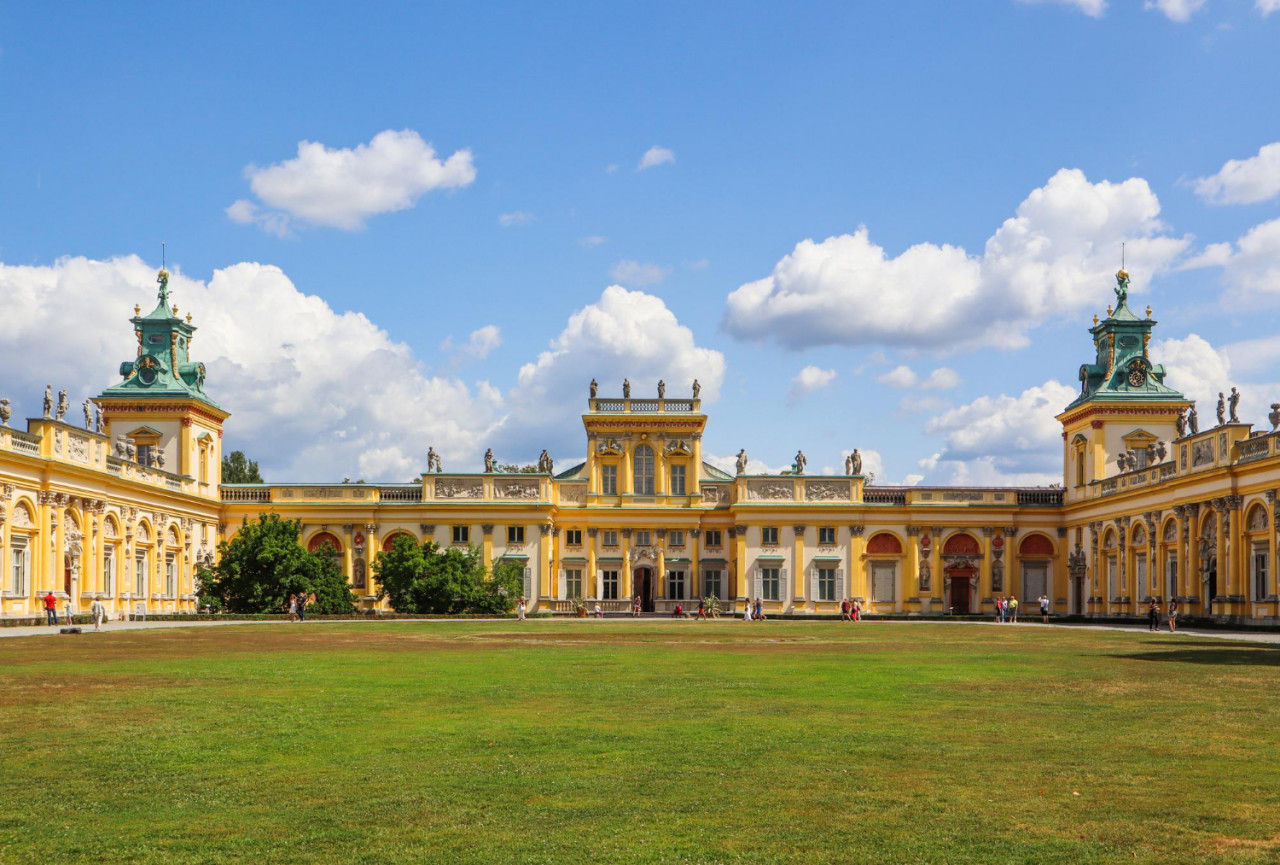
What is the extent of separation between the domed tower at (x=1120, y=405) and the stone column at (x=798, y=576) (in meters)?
16.3

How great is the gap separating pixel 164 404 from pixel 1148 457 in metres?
54.0

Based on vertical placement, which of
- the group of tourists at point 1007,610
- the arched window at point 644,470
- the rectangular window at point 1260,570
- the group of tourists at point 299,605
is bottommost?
the group of tourists at point 1007,610

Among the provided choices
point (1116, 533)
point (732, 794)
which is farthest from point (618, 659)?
point (1116, 533)

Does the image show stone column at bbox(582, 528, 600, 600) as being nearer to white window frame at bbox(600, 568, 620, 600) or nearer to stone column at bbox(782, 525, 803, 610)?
white window frame at bbox(600, 568, 620, 600)

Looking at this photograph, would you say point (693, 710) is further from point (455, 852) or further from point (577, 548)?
point (577, 548)

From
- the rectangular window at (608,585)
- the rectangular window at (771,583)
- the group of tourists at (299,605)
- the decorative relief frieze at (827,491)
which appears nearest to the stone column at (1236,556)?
the decorative relief frieze at (827,491)

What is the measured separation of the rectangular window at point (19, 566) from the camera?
50.7m

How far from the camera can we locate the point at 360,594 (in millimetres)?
76125

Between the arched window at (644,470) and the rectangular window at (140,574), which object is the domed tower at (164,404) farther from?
the arched window at (644,470)

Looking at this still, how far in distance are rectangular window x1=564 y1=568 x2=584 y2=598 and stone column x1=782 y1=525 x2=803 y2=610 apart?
41.1 feet

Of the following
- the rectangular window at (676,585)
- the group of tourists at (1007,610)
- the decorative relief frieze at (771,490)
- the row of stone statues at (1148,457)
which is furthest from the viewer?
the rectangular window at (676,585)

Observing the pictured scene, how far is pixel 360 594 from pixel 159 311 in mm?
20619

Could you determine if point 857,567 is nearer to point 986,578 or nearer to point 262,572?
point 986,578

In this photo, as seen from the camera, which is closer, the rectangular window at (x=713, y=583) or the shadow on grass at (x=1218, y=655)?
the shadow on grass at (x=1218, y=655)
